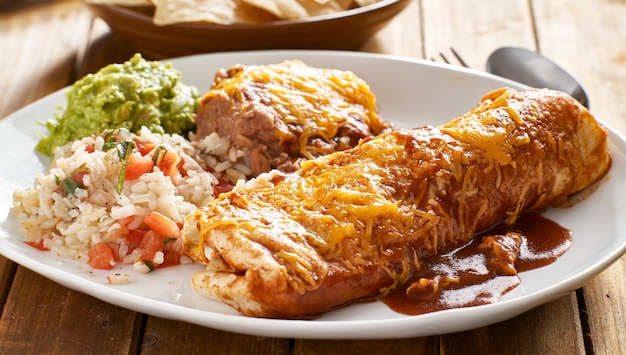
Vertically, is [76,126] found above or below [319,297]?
below

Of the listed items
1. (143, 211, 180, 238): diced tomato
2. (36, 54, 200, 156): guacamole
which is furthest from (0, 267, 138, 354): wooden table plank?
(36, 54, 200, 156): guacamole

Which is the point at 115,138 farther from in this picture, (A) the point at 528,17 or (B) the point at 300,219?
(A) the point at 528,17

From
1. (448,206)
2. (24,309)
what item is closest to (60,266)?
(24,309)

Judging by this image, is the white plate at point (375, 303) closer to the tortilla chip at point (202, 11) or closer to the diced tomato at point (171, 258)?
the diced tomato at point (171, 258)

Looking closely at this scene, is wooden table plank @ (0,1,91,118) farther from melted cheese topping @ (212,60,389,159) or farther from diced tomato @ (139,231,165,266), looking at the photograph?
diced tomato @ (139,231,165,266)

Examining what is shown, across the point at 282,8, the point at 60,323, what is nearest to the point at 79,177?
the point at 60,323

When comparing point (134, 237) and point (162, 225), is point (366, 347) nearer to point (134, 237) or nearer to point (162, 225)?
point (162, 225)
